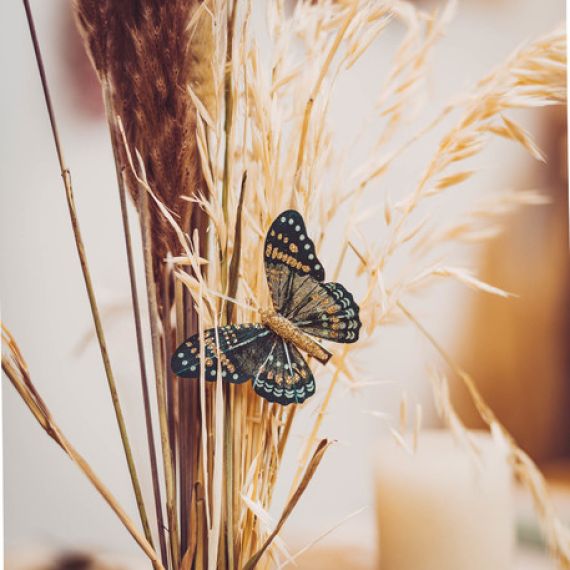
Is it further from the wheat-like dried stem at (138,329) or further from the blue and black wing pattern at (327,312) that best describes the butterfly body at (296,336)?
the wheat-like dried stem at (138,329)

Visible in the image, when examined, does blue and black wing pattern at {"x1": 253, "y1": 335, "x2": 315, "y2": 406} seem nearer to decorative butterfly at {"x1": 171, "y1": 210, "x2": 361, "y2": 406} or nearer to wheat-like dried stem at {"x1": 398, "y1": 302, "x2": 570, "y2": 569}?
decorative butterfly at {"x1": 171, "y1": 210, "x2": 361, "y2": 406}

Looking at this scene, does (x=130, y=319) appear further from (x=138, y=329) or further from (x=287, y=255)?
(x=287, y=255)

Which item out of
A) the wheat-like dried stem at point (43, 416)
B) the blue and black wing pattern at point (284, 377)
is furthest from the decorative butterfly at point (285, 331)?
the wheat-like dried stem at point (43, 416)

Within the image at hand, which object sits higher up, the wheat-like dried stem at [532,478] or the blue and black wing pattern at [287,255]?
the blue and black wing pattern at [287,255]

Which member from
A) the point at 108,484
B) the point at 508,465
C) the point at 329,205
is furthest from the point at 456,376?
the point at 108,484

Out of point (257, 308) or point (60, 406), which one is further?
point (60, 406)

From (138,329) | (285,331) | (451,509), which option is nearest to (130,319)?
(138,329)

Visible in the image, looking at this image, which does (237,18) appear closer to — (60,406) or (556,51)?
(556,51)
